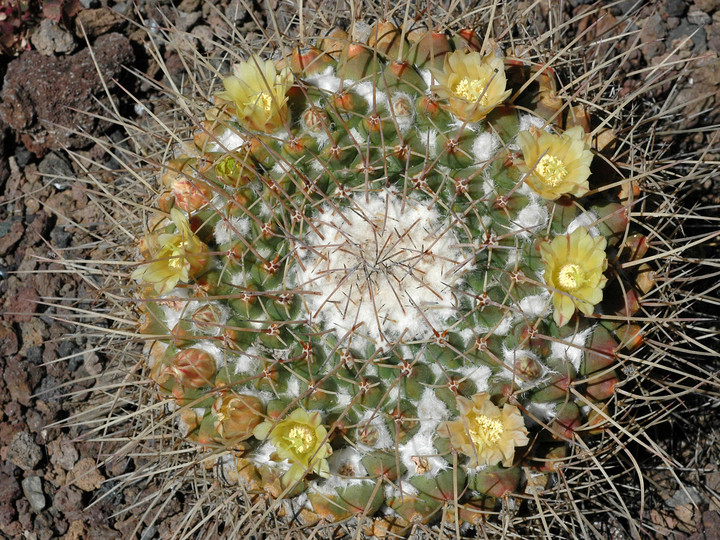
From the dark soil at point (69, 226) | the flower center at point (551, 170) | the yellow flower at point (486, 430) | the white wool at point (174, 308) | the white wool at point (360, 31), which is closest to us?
the yellow flower at point (486, 430)

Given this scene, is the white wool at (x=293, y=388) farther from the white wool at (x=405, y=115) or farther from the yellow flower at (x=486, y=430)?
the white wool at (x=405, y=115)

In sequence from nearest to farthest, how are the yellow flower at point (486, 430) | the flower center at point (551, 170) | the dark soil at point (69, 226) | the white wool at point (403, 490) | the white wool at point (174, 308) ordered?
the yellow flower at point (486, 430)
the flower center at point (551, 170)
the white wool at point (403, 490)
the white wool at point (174, 308)
the dark soil at point (69, 226)

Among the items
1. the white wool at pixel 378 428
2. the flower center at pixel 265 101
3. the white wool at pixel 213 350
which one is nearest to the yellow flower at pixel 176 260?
the white wool at pixel 213 350

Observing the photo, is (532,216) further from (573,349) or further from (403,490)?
(403,490)

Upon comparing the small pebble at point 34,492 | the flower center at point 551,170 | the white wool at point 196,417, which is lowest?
the small pebble at point 34,492

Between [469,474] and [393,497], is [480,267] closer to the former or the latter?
[469,474]
